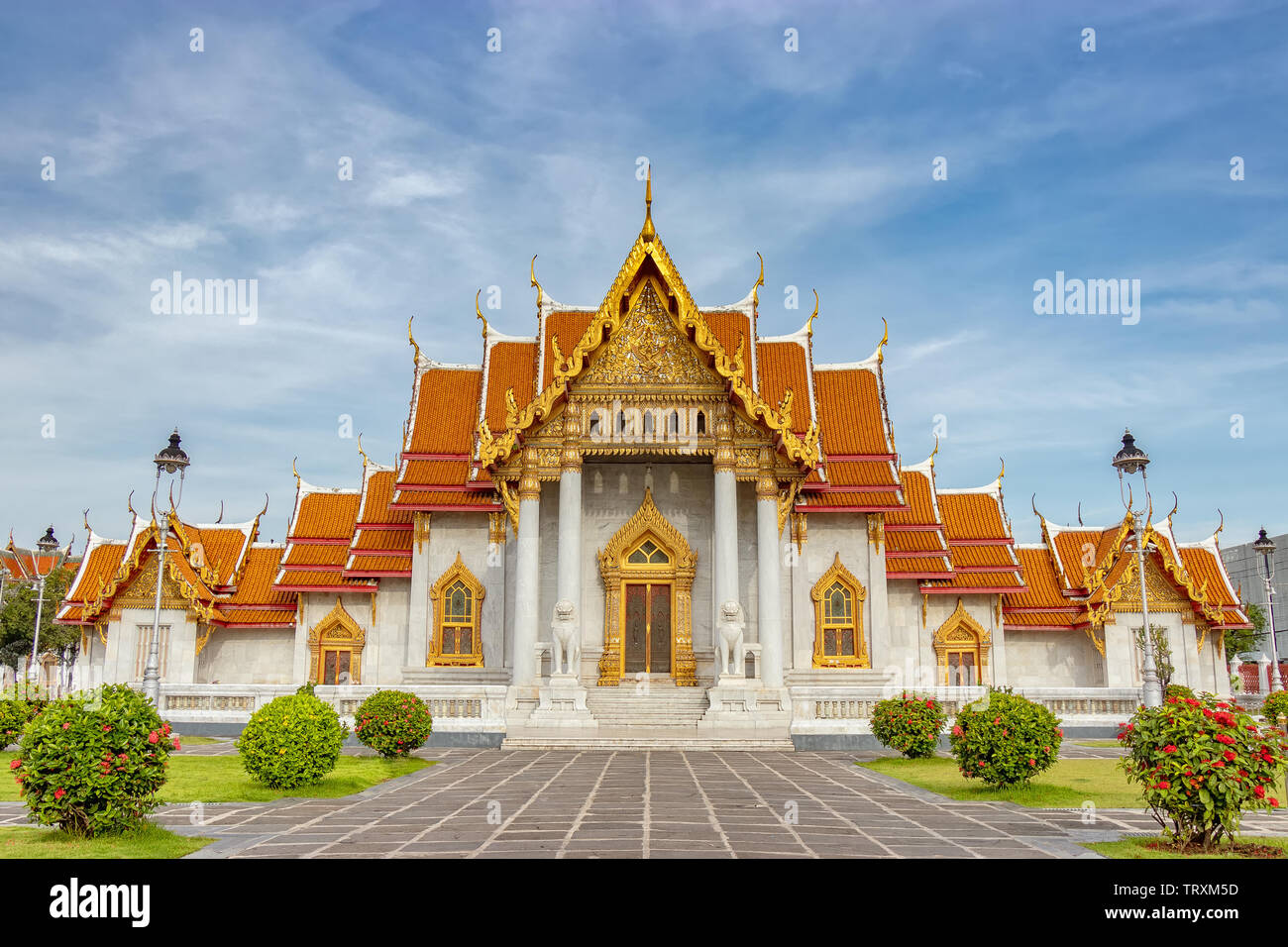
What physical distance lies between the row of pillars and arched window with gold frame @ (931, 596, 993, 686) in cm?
722

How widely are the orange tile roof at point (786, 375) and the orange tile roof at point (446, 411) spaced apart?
22.6 feet

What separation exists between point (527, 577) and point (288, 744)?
10180 millimetres

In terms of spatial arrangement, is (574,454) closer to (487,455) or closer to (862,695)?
(487,455)

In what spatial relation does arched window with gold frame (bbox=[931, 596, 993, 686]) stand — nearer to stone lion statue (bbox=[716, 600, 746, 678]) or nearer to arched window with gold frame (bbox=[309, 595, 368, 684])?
stone lion statue (bbox=[716, 600, 746, 678])

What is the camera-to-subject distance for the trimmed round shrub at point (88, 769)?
8531mm

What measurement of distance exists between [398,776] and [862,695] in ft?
32.3

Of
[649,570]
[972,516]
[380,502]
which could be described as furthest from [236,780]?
[972,516]

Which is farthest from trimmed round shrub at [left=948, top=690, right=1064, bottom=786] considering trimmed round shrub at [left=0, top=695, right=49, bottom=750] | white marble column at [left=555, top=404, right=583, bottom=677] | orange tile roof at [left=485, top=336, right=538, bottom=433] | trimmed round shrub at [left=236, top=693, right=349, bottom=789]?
orange tile roof at [left=485, top=336, right=538, bottom=433]

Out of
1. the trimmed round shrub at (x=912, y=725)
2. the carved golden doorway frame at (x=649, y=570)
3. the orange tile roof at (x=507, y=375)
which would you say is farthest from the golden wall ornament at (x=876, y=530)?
the orange tile roof at (x=507, y=375)

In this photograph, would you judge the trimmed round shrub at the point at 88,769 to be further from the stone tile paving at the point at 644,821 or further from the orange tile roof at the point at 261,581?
the orange tile roof at the point at 261,581

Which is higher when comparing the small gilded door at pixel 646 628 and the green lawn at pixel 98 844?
the small gilded door at pixel 646 628

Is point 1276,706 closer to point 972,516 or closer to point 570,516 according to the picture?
point 972,516

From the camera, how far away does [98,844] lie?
328 inches
